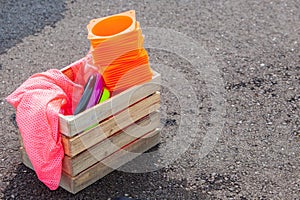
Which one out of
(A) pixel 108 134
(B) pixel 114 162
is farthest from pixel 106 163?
(A) pixel 108 134

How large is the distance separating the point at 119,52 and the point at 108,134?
0.48 m

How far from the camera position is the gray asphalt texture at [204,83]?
3.56 meters

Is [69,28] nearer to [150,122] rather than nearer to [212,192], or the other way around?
[150,122]

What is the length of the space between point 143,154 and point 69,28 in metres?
1.93

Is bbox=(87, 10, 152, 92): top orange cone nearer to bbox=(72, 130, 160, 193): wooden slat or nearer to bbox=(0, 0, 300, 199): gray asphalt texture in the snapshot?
bbox=(72, 130, 160, 193): wooden slat

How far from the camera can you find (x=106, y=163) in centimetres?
356

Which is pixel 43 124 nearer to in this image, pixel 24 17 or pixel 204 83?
pixel 204 83

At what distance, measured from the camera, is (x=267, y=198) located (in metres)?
3.48

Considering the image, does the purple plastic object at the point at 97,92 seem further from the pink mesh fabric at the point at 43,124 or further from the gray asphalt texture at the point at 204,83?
the gray asphalt texture at the point at 204,83

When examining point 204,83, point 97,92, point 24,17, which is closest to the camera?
point 97,92

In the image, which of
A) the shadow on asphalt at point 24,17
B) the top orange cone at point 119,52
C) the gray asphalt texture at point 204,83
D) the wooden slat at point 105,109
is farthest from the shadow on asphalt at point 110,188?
the shadow on asphalt at point 24,17

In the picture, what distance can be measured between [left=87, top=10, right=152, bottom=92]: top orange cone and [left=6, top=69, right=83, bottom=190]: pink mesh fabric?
11.6 inches

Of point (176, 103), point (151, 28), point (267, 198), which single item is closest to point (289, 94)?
point (176, 103)

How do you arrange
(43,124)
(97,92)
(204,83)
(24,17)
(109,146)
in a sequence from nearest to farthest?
1. (43,124)
2. (97,92)
3. (109,146)
4. (204,83)
5. (24,17)
